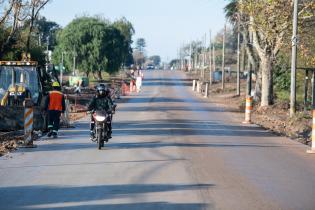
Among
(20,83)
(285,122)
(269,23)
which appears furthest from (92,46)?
(20,83)

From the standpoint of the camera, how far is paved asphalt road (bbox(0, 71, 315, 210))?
1042 centimetres

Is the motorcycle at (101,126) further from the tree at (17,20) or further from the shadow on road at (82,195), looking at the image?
the tree at (17,20)

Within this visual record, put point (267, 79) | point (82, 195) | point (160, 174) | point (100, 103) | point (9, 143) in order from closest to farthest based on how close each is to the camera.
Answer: point (82, 195)
point (160, 174)
point (100, 103)
point (9, 143)
point (267, 79)

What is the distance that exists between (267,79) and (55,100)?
2268 centimetres

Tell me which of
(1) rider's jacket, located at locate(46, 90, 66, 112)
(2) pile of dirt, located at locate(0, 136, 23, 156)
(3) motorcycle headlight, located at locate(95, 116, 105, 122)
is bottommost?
(2) pile of dirt, located at locate(0, 136, 23, 156)

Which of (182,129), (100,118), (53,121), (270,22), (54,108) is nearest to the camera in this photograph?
(100,118)

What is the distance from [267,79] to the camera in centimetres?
4131

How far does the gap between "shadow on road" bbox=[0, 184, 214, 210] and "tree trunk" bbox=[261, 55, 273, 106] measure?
29.5 m

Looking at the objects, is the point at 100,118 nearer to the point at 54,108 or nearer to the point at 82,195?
the point at 54,108

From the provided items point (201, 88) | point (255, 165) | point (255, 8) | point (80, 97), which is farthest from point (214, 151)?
point (201, 88)

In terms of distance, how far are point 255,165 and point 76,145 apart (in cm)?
558

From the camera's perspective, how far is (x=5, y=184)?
11930mm

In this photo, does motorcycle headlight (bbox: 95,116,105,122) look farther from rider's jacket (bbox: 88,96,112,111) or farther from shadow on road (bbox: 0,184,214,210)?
shadow on road (bbox: 0,184,214,210)

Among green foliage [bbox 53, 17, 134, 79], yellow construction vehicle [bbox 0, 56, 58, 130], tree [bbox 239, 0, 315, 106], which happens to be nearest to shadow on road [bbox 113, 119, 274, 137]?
yellow construction vehicle [bbox 0, 56, 58, 130]
